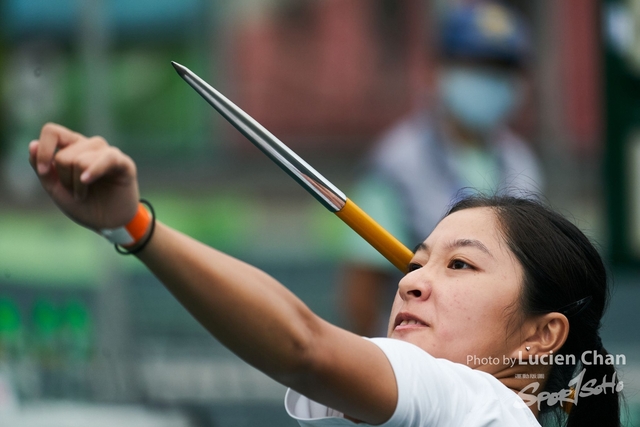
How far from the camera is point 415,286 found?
2.01m

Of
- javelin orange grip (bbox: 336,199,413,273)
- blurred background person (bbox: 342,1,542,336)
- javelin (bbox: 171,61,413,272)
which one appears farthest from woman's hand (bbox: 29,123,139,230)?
blurred background person (bbox: 342,1,542,336)

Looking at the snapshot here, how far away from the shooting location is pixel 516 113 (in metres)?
11.5

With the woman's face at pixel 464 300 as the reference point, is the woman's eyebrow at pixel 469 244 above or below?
above

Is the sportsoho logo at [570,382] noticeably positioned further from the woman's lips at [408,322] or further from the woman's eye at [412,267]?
the woman's eye at [412,267]

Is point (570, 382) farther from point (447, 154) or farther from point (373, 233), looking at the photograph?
point (447, 154)

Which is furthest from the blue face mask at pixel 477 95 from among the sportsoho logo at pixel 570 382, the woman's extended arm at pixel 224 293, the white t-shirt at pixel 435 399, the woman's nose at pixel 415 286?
the woman's extended arm at pixel 224 293

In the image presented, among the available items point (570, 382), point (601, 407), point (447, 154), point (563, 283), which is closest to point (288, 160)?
point (563, 283)

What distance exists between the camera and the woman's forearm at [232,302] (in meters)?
1.59

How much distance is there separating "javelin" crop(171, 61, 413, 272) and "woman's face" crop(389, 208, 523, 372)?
12 cm

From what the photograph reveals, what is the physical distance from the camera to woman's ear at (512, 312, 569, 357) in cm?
202

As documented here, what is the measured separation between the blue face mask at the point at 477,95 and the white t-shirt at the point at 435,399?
2.26 m

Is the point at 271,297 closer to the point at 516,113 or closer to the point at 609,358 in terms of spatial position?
the point at 609,358

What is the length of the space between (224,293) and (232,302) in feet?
0.06

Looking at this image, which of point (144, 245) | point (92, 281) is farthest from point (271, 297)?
point (92, 281)
